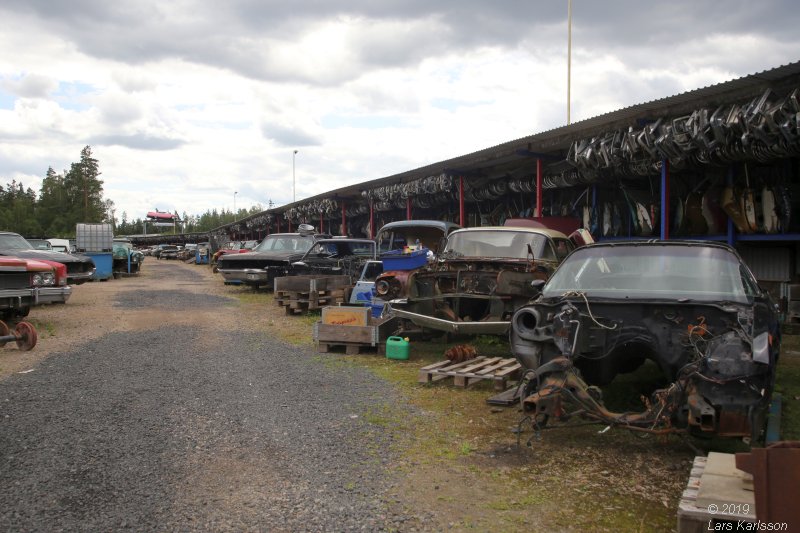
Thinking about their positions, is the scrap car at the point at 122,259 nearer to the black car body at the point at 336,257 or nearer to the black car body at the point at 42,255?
the black car body at the point at 42,255

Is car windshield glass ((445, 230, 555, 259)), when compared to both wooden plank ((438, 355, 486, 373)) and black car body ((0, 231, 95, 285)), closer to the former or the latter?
wooden plank ((438, 355, 486, 373))

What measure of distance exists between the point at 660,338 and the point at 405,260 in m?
5.94

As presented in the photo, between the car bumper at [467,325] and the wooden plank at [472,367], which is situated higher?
the car bumper at [467,325]

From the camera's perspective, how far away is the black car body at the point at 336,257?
14.6 m

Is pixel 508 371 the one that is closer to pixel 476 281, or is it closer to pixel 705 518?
pixel 476 281

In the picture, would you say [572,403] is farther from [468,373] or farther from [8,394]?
[8,394]

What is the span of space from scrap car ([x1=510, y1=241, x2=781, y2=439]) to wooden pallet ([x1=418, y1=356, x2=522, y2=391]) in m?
1.34

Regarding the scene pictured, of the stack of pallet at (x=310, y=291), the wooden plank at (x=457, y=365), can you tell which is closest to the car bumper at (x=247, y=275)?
the stack of pallet at (x=310, y=291)

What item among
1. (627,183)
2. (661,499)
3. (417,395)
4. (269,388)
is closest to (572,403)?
(661,499)

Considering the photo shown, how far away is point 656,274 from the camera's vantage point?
5.17 meters

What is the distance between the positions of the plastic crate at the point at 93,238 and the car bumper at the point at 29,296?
50.8 feet

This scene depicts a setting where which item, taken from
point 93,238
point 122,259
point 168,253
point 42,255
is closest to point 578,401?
point 42,255

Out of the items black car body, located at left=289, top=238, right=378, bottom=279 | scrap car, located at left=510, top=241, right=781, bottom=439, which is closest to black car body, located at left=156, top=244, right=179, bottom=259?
black car body, located at left=289, top=238, right=378, bottom=279

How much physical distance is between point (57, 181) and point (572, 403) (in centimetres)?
9977
